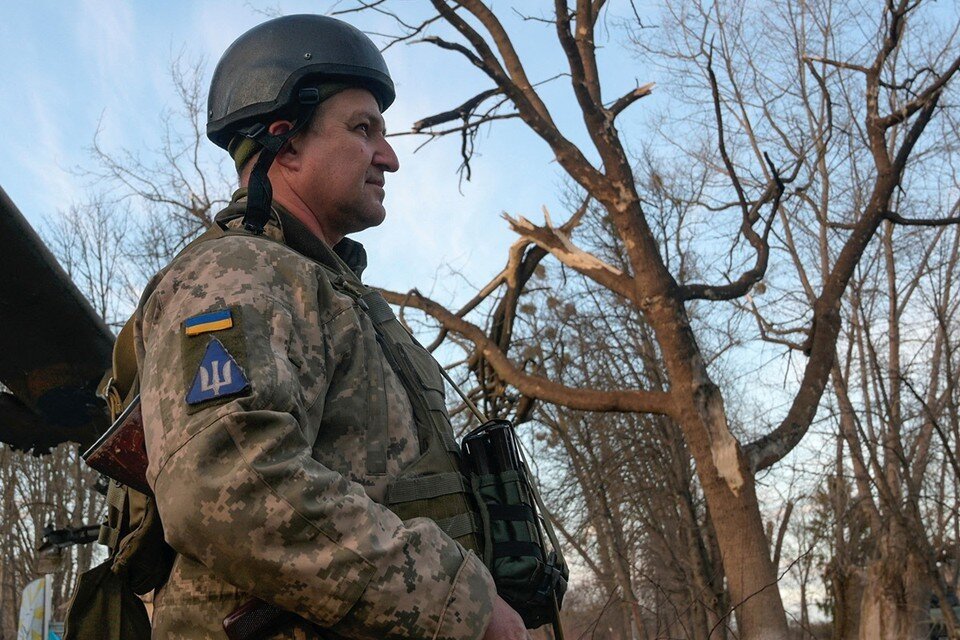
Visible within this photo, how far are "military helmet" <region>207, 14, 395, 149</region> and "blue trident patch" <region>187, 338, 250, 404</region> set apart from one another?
956 millimetres

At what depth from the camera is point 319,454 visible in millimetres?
1961

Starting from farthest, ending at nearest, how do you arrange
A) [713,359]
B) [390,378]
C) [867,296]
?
1. [867,296]
2. [713,359]
3. [390,378]

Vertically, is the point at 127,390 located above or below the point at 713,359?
below

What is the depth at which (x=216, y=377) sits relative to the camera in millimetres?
1745

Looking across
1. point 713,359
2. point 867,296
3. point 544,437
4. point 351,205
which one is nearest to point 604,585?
point 544,437

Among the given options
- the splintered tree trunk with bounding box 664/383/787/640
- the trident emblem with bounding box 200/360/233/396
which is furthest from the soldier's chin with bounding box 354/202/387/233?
the splintered tree trunk with bounding box 664/383/787/640

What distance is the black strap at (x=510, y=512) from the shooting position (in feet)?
6.78

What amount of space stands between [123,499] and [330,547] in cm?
76

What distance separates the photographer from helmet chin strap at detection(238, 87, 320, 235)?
2285 millimetres

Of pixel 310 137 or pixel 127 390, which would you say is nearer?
pixel 127 390

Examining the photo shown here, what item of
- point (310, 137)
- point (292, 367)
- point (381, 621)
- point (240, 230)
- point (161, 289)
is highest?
point (310, 137)

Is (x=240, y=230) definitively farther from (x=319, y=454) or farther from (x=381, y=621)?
(x=381, y=621)

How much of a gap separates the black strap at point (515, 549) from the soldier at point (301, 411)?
0.19 feet

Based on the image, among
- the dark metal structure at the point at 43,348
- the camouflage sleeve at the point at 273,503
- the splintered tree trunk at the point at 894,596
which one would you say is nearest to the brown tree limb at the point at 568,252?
the splintered tree trunk at the point at 894,596
